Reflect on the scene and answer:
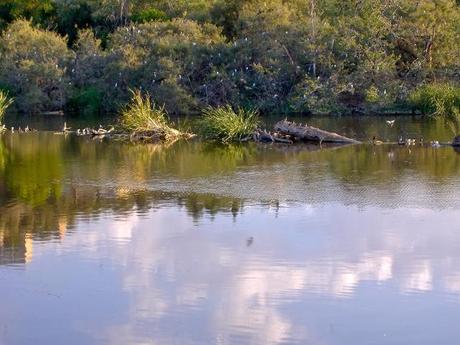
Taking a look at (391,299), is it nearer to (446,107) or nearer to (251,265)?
(251,265)

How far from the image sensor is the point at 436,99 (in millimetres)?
33906

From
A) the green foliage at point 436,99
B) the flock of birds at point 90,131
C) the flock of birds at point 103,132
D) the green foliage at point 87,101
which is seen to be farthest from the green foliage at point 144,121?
the green foliage at point 87,101

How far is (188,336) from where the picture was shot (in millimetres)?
8062

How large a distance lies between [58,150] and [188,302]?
15214 millimetres

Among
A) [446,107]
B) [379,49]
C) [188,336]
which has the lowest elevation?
[188,336]

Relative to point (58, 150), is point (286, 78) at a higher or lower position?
higher

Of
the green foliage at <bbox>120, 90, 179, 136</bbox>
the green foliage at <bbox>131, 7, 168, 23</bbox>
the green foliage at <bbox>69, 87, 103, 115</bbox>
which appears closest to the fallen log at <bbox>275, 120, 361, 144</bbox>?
the green foliage at <bbox>120, 90, 179, 136</bbox>

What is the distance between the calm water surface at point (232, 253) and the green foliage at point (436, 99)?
1418cm

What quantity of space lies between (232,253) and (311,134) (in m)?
13.8

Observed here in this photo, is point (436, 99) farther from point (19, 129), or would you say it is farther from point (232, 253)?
point (232, 253)

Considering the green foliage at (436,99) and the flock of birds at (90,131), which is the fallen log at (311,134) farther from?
the green foliage at (436,99)

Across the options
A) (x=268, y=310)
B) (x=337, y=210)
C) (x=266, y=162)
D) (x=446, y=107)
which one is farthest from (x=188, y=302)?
(x=446, y=107)

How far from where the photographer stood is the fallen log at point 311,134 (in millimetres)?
24547

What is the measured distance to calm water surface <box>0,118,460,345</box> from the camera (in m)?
8.36
